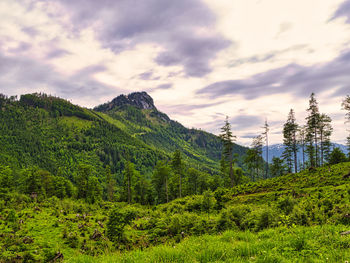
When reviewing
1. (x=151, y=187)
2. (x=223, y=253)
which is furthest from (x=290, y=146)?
(x=223, y=253)

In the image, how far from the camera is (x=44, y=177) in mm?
58469

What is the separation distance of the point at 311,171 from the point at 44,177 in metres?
72.9

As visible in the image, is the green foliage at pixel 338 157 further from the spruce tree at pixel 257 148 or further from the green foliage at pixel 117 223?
the green foliage at pixel 117 223

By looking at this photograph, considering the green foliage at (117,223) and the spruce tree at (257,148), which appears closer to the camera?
the green foliage at (117,223)

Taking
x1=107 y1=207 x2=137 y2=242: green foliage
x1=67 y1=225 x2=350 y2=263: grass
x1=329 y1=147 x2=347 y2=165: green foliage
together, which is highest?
x1=329 y1=147 x2=347 y2=165: green foliage

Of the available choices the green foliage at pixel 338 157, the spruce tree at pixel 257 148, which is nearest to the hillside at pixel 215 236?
the green foliage at pixel 338 157

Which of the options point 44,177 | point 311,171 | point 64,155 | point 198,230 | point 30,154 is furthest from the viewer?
point 64,155

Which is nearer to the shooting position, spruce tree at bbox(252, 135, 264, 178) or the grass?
the grass

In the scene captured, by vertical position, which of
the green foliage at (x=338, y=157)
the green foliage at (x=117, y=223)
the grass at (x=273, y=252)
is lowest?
the green foliage at (x=117, y=223)

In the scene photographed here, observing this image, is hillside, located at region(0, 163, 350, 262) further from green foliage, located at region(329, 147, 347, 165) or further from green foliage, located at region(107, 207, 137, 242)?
green foliage, located at region(329, 147, 347, 165)

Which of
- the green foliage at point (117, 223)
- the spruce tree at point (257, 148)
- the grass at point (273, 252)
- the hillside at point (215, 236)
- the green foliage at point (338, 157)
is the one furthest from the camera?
the spruce tree at point (257, 148)

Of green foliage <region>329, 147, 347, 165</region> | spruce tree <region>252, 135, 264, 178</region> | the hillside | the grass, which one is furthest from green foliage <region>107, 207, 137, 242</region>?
spruce tree <region>252, 135, 264, 178</region>

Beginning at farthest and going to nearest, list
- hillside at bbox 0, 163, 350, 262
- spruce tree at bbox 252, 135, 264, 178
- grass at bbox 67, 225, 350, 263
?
spruce tree at bbox 252, 135, 264, 178 < hillside at bbox 0, 163, 350, 262 < grass at bbox 67, 225, 350, 263

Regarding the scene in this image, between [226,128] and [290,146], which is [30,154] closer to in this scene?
[226,128]
